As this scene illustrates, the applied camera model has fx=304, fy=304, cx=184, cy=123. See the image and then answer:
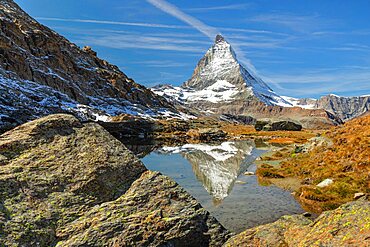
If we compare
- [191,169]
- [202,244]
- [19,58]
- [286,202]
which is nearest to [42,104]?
[19,58]

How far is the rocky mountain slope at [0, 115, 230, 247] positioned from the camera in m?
9.38

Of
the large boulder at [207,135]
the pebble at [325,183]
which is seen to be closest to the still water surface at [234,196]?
the pebble at [325,183]

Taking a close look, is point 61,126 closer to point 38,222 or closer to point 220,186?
point 38,222

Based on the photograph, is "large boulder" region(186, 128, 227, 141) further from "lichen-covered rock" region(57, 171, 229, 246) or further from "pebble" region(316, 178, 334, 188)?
"lichen-covered rock" region(57, 171, 229, 246)

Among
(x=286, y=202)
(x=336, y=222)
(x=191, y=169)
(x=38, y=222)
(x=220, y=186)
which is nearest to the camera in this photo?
(x=336, y=222)

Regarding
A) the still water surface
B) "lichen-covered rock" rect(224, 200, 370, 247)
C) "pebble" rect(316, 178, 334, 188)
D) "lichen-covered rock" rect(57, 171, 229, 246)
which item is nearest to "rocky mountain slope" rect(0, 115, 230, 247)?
"lichen-covered rock" rect(57, 171, 229, 246)

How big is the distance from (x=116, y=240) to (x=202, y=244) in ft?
9.82

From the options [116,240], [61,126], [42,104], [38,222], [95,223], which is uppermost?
[42,104]

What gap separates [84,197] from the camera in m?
10.5

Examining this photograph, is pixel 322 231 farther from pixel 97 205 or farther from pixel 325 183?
pixel 325 183

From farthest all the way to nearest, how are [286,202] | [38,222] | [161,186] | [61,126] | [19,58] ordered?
[19,58]
[286,202]
[61,126]
[161,186]
[38,222]

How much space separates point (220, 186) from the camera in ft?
96.7

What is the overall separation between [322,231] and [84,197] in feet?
25.0

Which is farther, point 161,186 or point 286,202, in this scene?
point 286,202
